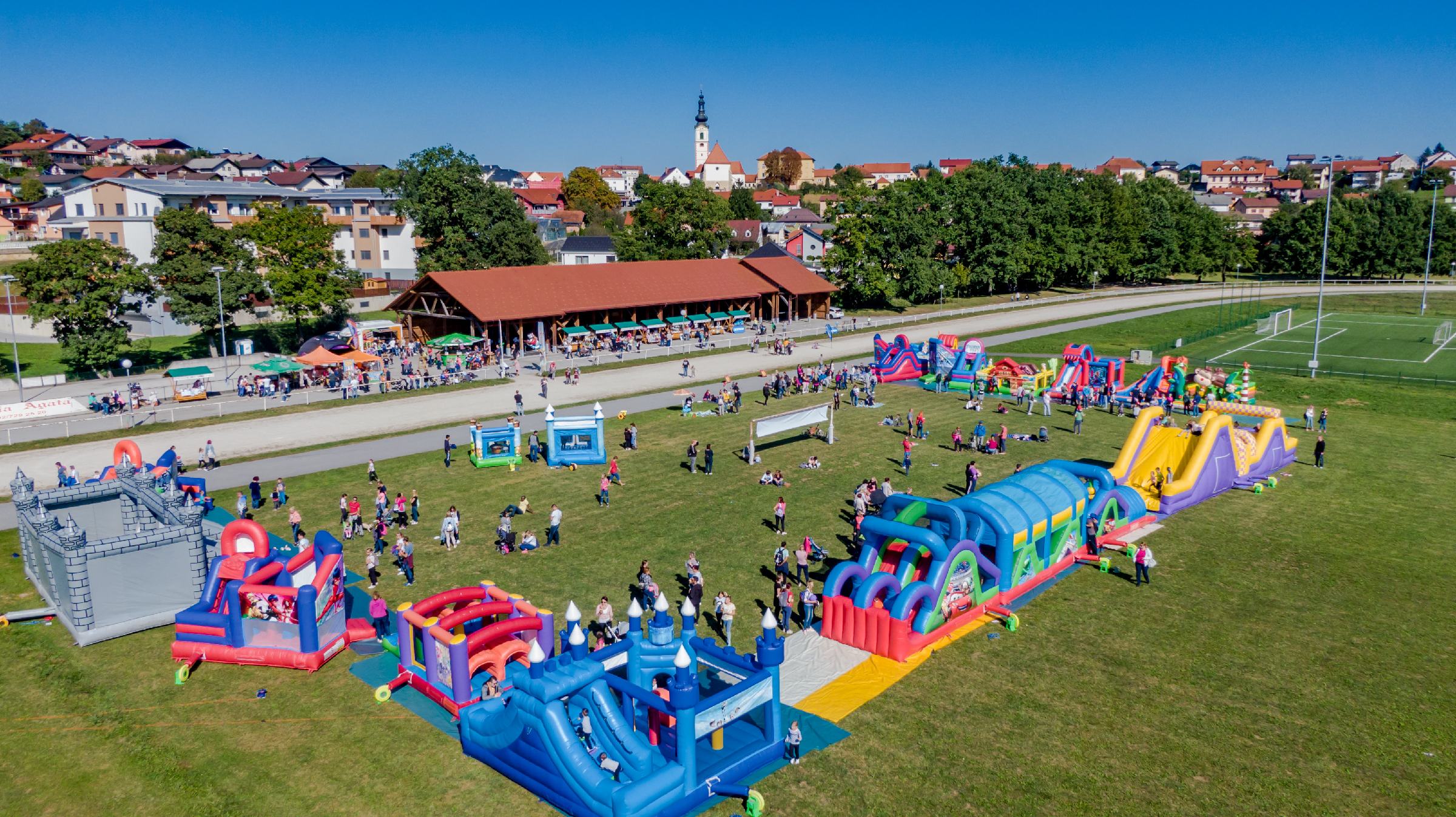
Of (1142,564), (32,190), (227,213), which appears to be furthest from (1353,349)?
(32,190)

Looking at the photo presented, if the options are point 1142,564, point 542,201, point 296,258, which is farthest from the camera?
point 542,201

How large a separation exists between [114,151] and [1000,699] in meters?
218

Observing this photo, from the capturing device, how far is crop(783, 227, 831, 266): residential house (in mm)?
115812

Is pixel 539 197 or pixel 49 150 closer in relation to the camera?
pixel 539 197

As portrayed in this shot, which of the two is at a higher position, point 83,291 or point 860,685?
point 83,291

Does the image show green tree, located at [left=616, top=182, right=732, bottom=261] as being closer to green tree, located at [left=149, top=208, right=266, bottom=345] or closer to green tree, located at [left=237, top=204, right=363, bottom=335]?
green tree, located at [left=237, top=204, right=363, bottom=335]

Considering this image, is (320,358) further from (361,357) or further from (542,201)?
(542,201)

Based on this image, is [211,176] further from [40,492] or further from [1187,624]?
[1187,624]

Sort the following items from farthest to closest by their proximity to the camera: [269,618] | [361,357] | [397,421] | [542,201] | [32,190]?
[542,201], [32,190], [361,357], [397,421], [269,618]

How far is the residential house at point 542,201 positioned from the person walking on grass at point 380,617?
122 meters

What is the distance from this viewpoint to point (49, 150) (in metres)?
166

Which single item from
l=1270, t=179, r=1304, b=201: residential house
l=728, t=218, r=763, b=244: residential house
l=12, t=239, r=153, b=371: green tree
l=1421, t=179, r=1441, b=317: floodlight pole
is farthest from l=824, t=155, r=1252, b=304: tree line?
l=1270, t=179, r=1304, b=201: residential house

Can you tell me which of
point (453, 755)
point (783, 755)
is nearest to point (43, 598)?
point (453, 755)

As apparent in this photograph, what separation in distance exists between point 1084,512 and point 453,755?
1588 cm
